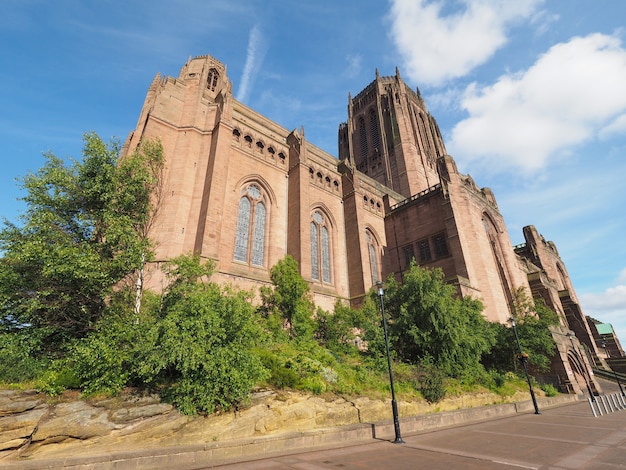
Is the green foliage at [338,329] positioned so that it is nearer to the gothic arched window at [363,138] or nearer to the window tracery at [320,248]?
the window tracery at [320,248]

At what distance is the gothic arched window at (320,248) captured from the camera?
23.6 m

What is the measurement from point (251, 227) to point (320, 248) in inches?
251

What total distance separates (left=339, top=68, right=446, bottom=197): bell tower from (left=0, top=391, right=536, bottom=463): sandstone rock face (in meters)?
34.9

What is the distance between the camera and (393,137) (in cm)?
4456

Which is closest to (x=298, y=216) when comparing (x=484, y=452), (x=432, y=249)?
(x=432, y=249)

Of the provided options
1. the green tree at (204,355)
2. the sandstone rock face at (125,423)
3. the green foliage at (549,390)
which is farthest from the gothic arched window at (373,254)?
the green tree at (204,355)

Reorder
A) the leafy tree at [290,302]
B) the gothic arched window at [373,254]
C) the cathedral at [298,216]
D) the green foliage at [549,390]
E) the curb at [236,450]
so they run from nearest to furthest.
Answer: the curb at [236,450] → the leafy tree at [290,302] → the cathedral at [298,216] → the green foliage at [549,390] → the gothic arched window at [373,254]

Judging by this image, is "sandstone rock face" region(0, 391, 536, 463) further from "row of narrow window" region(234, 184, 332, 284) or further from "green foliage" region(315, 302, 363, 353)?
"row of narrow window" region(234, 184, 332, 284)

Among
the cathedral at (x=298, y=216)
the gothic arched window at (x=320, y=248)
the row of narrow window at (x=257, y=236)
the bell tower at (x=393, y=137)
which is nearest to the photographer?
the cathedral at (x=298, y=216)

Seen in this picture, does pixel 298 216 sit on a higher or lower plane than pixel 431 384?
higher

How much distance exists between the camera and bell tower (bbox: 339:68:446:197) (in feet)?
138

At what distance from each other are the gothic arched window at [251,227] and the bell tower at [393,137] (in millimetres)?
21556

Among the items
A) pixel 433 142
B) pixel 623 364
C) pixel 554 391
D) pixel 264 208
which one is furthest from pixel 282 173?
pixel 623 364

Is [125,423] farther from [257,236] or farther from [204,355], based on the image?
[257,236]
